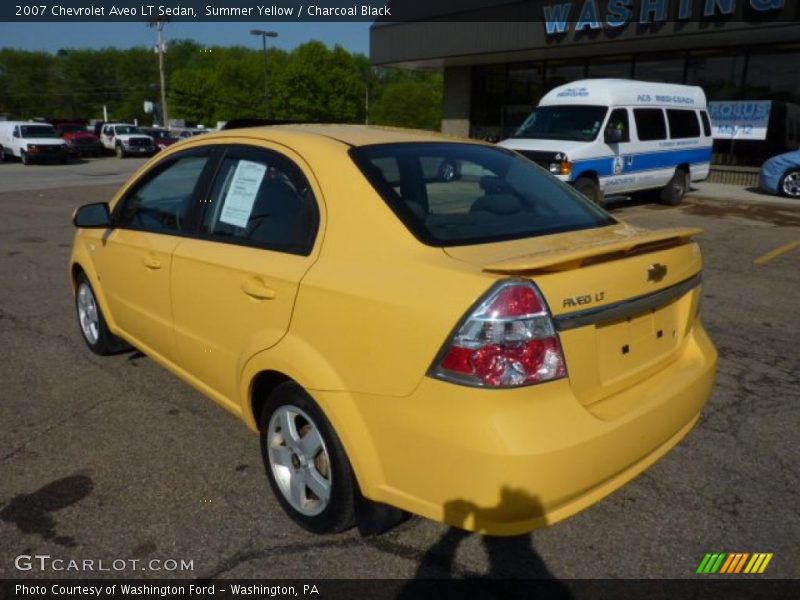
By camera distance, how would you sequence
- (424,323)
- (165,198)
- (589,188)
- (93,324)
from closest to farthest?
(424,323) < (165,198) < (93,324) < (589,188)

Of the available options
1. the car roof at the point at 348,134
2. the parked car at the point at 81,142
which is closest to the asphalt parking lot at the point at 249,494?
the car roof at the point at 348,134

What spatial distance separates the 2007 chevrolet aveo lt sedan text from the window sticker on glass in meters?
0.01

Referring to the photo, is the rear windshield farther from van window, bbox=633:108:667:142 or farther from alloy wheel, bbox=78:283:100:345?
van window, bbox=633:108:667:142

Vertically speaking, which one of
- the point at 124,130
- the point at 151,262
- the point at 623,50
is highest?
the point at 623,50

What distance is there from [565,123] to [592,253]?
33.2 feet

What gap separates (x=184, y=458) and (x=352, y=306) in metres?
1.57

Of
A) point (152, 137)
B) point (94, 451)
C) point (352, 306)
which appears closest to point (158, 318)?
point (94, 451)

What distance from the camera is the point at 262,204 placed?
275cm

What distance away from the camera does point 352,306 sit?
2180mm

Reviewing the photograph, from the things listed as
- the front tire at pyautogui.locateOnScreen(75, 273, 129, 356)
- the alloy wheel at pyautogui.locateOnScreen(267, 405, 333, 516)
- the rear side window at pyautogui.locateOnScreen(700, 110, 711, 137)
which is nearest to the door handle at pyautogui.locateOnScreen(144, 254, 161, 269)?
the front tire at pyautogui.locateOnScreen(75, 273, 129, 356)

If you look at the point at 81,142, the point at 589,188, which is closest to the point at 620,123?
the point at 589,188

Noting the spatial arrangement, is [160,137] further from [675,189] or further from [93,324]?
[93,324]

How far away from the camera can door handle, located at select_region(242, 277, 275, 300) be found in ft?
8.20

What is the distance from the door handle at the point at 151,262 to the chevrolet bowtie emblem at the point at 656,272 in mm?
2396
